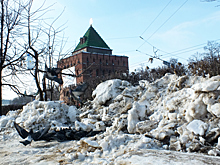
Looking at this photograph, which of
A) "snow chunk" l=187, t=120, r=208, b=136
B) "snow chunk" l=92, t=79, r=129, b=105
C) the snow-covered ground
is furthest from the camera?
"snow chunk" l=92, t=79, r=129, b=105

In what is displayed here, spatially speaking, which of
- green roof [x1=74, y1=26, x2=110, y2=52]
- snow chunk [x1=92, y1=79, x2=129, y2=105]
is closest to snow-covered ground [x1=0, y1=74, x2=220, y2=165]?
snow chunk [x1=92, y1=79, x2=129, y2=105]

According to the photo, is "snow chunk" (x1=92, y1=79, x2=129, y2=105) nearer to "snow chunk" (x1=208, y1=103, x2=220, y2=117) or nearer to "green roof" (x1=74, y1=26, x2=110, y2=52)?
"snow chunk" (x1=208, y1=103, x2=220, y2=117)

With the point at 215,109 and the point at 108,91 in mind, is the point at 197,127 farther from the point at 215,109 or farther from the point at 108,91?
the point at 108,91

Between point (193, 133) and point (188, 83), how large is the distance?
84.7 inches

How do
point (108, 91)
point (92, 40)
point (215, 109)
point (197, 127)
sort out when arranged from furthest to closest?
1. point (92, 40)
2. point (108, 91)
3. point (215, 109)
4. point (197, 127)

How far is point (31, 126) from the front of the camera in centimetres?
559

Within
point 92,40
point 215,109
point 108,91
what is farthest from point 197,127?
point 92,40

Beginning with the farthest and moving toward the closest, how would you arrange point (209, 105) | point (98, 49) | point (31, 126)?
point (98, 49) < point (31, 126) < point (209, 105)

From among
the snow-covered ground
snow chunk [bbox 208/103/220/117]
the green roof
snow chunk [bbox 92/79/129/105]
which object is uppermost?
the green roof

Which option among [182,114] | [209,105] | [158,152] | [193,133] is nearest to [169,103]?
[182,114]

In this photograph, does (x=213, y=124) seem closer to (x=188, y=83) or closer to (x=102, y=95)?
(x=188, y=83)

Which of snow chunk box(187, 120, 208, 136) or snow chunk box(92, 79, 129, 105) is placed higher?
snow chunk box(92, 79, 129, 105)

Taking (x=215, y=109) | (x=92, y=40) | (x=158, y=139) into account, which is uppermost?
(x=92, y=40)

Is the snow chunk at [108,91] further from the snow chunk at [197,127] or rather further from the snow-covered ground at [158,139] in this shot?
the snow chunk at [197,127]
